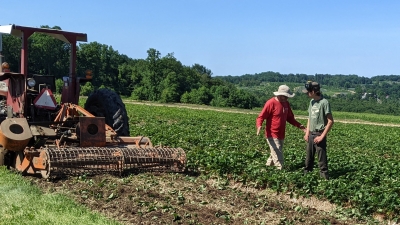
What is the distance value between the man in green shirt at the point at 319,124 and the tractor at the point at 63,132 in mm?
2367

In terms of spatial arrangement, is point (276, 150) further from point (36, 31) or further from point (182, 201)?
point (36, 31)

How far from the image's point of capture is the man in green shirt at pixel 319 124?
8852 mm

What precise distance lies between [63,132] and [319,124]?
4.67 metres

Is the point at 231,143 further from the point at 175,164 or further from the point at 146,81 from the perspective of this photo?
the point at 146,81

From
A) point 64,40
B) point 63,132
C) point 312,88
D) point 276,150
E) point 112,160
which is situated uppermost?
point 64,40

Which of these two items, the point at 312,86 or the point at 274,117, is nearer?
the point at 312,86

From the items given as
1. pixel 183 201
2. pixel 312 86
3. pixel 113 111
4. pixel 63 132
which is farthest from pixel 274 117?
pixel 63 132

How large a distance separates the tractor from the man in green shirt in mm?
2367

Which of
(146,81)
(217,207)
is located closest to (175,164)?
(217,207)

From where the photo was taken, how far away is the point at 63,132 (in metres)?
9.43

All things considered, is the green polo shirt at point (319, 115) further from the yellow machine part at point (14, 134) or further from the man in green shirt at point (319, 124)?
the yellow machine part at point (14, 134)

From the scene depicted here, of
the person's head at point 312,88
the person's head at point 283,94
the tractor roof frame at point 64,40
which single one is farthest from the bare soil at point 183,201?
the tractor roof frame at point 64,40

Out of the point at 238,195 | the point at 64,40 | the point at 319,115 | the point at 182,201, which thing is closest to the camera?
the point at 182,201

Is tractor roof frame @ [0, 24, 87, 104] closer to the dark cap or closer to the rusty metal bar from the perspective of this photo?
the rusty metal bar
